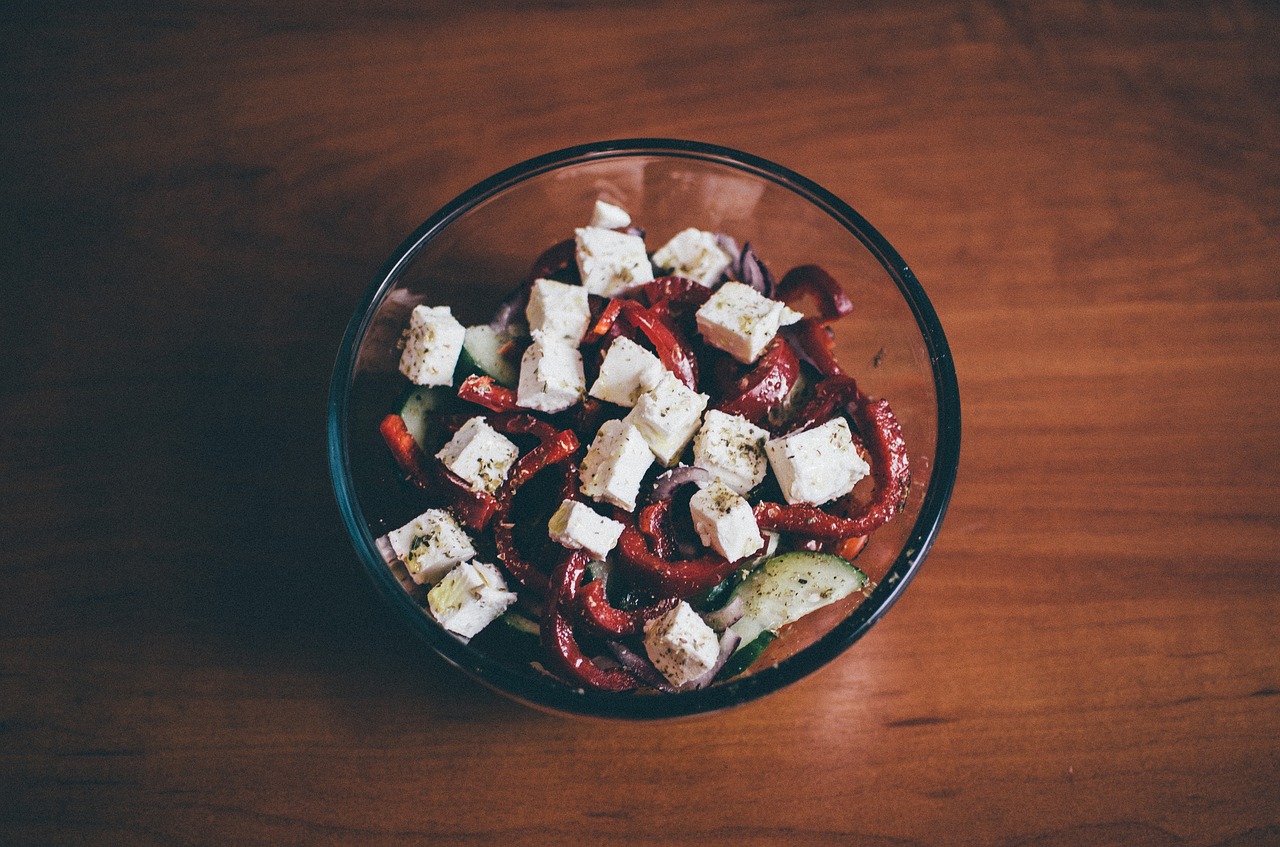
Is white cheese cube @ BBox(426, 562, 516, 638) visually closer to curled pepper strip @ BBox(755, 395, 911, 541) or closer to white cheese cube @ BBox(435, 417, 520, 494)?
white cheese cube @ BBox(435, 417, 520, 494)

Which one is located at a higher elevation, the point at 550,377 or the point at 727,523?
the point at 550,377

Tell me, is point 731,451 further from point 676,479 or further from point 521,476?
point 521,476

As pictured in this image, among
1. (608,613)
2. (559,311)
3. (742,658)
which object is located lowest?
(742,658)

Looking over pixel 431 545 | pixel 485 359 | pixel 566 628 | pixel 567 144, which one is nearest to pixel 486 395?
pixel 485 359

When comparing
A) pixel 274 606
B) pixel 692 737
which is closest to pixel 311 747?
pixel 274 606

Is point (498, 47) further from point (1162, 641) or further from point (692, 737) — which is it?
point (1162, 641)
